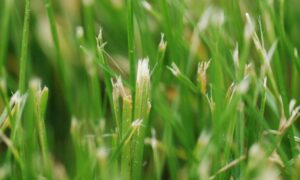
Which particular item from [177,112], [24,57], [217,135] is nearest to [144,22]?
[177,112]

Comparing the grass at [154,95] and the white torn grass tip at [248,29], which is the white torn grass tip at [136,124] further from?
the white torn grass tip at [248,29]

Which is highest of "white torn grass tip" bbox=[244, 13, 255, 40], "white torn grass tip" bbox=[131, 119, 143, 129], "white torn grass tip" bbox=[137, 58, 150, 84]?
"white torn grass tip" bbox=[244, 13, 255, 40]

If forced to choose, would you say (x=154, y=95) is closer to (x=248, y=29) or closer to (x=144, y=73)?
(x=144, y=73)

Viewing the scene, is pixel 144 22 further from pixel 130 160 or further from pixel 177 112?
pixel 130 160

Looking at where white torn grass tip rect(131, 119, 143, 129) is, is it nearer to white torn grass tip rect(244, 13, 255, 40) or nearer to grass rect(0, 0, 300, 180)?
grass rect(0, 0, 300, 180)

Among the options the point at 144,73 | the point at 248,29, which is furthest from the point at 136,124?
the point at 248,29

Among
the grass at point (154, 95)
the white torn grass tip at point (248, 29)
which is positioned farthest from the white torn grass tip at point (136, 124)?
the white torn grass tip at point (248, 29)

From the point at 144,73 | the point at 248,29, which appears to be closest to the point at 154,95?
the point at 144,73

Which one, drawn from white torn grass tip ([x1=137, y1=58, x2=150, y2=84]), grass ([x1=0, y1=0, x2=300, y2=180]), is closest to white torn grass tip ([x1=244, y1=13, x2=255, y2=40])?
grass ([x1=0, y1=0, x2=300, y2=180])
